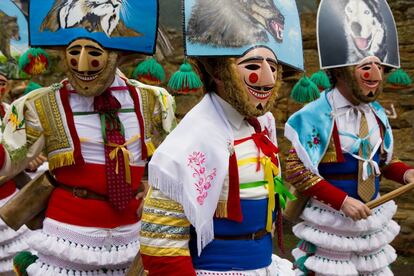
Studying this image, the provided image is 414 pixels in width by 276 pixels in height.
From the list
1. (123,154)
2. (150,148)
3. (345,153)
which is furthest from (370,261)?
(123,154)

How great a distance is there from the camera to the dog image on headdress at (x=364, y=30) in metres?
3.57

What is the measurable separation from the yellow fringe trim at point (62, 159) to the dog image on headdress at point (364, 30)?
5.34 ft

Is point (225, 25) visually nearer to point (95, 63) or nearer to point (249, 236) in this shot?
point (249, 236)

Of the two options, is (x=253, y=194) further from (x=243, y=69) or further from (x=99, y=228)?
(x=99, y=228)

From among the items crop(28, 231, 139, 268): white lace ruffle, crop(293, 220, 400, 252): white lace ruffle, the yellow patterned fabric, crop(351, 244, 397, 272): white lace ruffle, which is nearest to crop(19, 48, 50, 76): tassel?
crop(28, 231, 139, 268): white lace ruffle

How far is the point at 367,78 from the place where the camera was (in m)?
3.55

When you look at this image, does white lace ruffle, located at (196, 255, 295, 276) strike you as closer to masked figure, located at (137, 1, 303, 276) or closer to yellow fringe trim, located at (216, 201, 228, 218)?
masked figure, located at (137, 1, 303, 276)

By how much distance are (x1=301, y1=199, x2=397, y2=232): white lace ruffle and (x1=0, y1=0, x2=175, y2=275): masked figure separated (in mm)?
1119

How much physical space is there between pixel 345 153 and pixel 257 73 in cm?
149

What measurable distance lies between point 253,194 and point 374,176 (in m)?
1.55

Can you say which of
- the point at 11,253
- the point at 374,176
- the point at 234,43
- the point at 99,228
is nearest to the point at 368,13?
the point at 374,176

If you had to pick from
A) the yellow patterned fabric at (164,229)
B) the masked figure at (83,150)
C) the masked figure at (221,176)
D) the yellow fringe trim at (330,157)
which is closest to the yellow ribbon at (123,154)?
the masked figure at (83,150)

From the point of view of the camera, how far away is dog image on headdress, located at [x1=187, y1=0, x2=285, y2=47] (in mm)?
2232

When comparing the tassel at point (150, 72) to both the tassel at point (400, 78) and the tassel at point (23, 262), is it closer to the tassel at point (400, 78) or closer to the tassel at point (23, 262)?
the tassel at point (23, 262)
